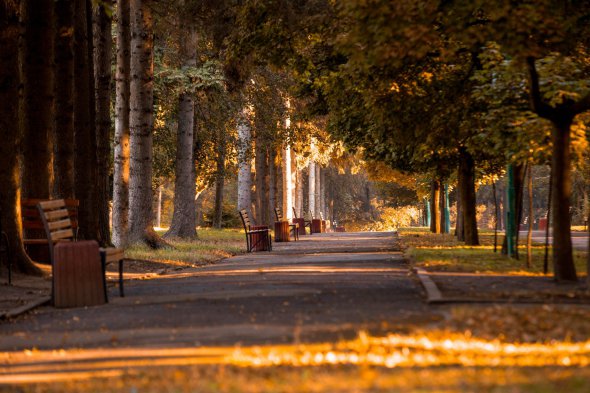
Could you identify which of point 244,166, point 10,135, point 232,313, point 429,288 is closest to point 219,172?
point 244,166

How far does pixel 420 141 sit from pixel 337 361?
1830 centimetres

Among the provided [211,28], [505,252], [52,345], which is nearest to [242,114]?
[211,28]

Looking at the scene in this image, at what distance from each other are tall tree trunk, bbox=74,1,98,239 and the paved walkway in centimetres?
568

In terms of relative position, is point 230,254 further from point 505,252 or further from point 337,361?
point 337,361

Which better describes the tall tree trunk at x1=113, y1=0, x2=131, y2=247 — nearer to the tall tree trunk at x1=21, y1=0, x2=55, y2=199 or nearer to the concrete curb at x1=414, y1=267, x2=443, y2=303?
the tall tree trunk at x1=21, y1=0, x2=55, y2=199

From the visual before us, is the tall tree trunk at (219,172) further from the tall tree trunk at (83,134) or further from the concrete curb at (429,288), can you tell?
the concrete curb at (429,288)

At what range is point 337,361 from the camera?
26.4ft

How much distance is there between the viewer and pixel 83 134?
78.1 feet

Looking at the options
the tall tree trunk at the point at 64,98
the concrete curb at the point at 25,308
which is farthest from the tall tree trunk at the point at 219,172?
the concrete curb at the point at 25,308

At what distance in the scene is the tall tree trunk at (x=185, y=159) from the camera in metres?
35.9

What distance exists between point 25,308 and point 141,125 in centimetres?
1495

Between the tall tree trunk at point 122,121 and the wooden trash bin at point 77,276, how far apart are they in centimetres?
1348

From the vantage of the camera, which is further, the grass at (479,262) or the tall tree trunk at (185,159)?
the tall tree trunk at (185,159)

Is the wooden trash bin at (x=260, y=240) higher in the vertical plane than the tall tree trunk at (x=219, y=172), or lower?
lower
